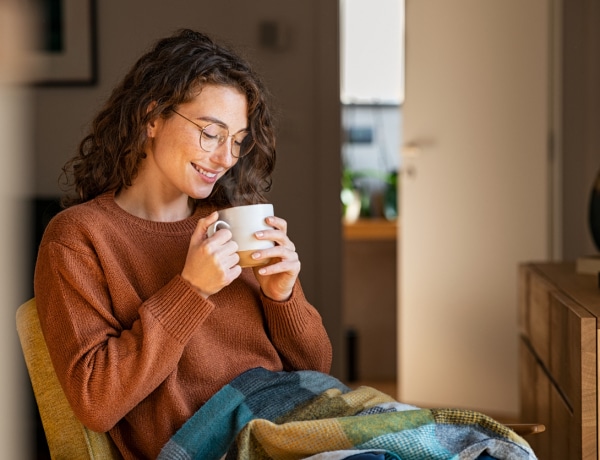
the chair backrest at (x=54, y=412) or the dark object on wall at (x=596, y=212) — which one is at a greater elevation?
the dark object on wall at (x=596, y=212)

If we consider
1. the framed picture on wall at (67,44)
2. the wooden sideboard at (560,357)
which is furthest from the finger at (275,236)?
the framed picture on wall at (67,44)

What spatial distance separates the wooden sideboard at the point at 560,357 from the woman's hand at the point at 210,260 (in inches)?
27.6

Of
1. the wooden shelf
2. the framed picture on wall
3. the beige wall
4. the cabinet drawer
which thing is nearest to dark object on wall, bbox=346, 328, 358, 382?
the wooden shelf

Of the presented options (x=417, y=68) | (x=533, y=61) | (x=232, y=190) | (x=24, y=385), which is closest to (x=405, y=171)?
(x=417, y=68)

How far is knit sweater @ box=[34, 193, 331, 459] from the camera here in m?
1.35

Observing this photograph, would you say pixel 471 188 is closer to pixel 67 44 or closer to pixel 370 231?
pixel 370 231

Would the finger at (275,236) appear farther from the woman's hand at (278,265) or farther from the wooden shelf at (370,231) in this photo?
the wooden shelf at (370,231)


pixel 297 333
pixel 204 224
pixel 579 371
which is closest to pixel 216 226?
pixel 204 224

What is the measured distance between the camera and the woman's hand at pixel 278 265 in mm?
1452

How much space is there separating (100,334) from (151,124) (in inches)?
14.3

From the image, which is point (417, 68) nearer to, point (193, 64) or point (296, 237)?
point (296, 237)

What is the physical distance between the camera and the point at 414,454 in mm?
1267

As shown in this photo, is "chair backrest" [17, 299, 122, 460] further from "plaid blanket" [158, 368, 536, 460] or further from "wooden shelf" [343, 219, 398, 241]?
"wooden shelf" [343, 219, 398, 241]

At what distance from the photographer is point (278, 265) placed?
1480 millimetres
